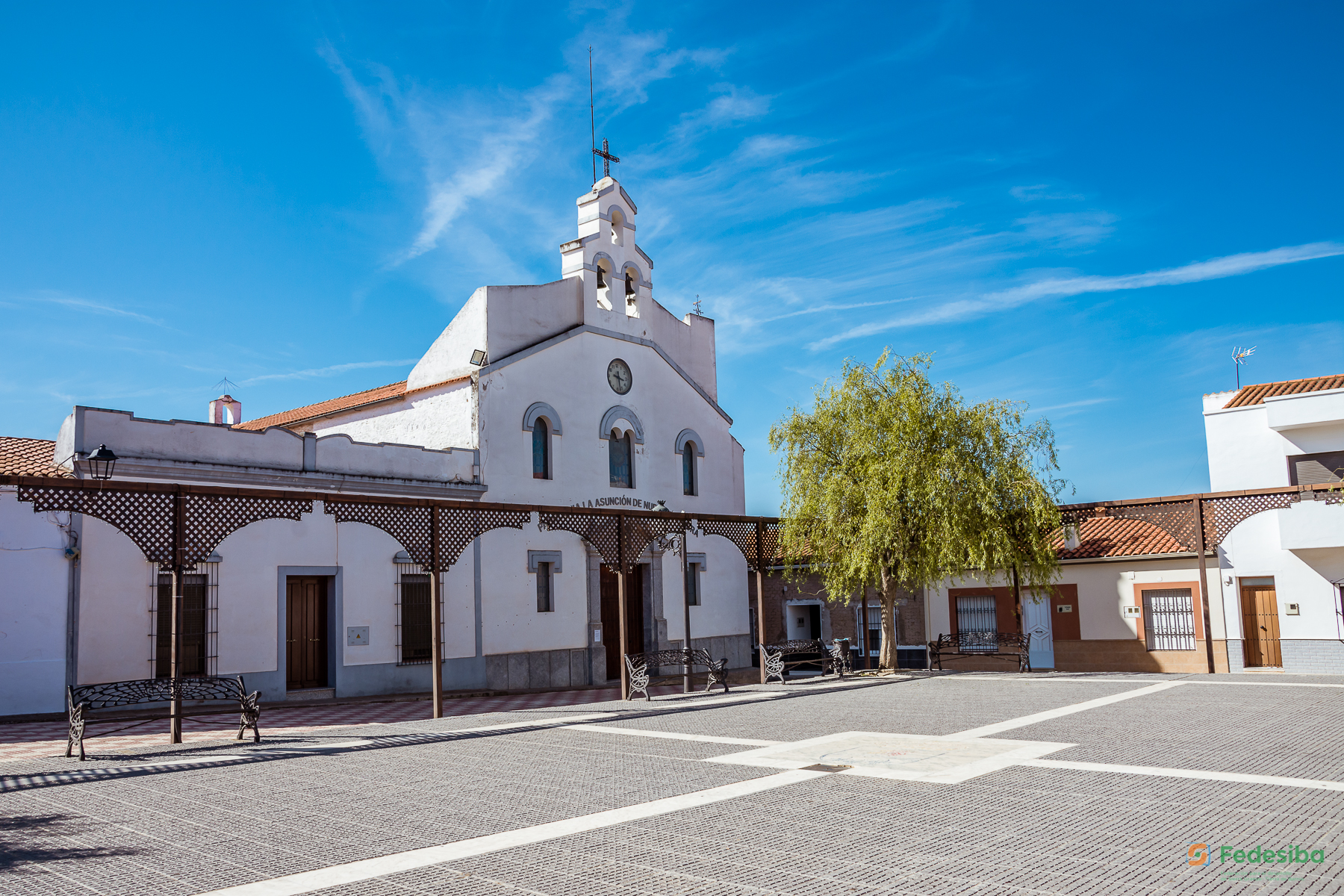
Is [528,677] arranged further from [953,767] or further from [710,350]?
[953,767]

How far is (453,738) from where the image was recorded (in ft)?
36.9

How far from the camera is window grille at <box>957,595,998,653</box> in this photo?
20797 millimetres

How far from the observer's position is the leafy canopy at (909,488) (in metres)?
17.5

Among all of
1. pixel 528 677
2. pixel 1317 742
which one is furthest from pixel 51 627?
pixel 1317 742

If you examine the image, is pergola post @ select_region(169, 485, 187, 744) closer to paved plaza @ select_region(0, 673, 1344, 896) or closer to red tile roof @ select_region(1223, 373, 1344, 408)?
paved plaza @ select_region(0, 673, 1344, 896)

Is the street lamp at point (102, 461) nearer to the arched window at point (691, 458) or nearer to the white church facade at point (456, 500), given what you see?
the white church facade at point (456, 500)

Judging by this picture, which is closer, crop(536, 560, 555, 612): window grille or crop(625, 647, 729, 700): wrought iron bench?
crop(625, 647, 729, 700): wrought iron bench

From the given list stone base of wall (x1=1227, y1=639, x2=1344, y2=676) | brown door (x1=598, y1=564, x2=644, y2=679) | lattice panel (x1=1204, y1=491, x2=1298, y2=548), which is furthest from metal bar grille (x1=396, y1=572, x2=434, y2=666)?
stone base of wall (x1=1227, y1=639, x2=1344, y2=676)

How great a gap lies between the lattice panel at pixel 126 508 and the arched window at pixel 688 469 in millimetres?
14208

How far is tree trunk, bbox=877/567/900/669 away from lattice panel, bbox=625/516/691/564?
442 cm

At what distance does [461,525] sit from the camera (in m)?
13.9

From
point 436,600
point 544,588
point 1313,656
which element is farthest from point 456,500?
point 1313,656

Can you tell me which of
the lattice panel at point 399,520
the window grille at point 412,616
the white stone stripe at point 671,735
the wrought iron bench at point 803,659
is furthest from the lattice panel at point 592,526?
the window grille at point 412,616

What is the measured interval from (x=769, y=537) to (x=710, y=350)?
8.84 m
